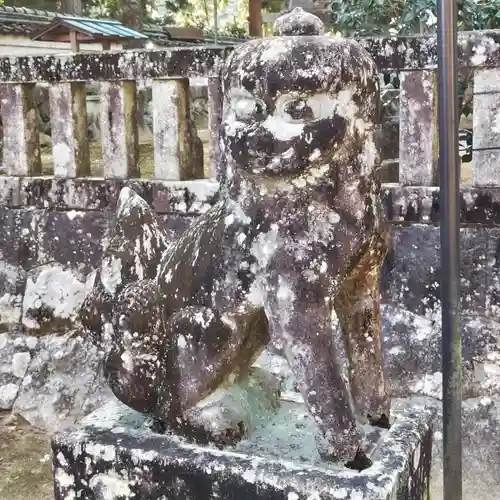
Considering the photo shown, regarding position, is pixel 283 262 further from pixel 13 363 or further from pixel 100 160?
pixel 100 160

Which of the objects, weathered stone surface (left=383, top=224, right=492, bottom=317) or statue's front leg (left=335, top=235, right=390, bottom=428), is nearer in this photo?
statue's front leg (left=335, top=235, right=390, bottom=428)

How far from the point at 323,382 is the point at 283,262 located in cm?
25

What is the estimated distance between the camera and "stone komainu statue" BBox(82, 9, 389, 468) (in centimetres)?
139

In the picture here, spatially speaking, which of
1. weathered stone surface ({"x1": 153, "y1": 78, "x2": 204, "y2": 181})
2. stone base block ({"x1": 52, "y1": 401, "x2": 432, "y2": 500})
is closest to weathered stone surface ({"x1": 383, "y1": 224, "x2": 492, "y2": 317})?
weathered stone surface ({"x1": 153, "y1": 78, "x2": 204, "y2": 181})

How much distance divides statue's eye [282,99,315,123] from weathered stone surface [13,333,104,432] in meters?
2.24

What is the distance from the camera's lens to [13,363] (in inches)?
140

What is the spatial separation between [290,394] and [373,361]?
306 mm

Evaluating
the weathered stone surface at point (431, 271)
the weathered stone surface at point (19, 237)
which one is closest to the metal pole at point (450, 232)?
the weathered stone surface at point (431, 271)

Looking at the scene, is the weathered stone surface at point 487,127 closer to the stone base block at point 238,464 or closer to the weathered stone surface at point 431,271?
the weathered stone surface at point 431,271

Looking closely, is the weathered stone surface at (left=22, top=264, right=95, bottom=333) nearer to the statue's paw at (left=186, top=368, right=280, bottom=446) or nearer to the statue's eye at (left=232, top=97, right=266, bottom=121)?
the statue's paw at (left=186, top=368, right=280, bottom=446)

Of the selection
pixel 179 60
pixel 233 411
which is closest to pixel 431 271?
pixel 179 60

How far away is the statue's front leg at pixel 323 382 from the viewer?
141 cm

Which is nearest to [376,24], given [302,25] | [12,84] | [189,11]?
[12,84]

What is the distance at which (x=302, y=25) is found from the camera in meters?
1.45
